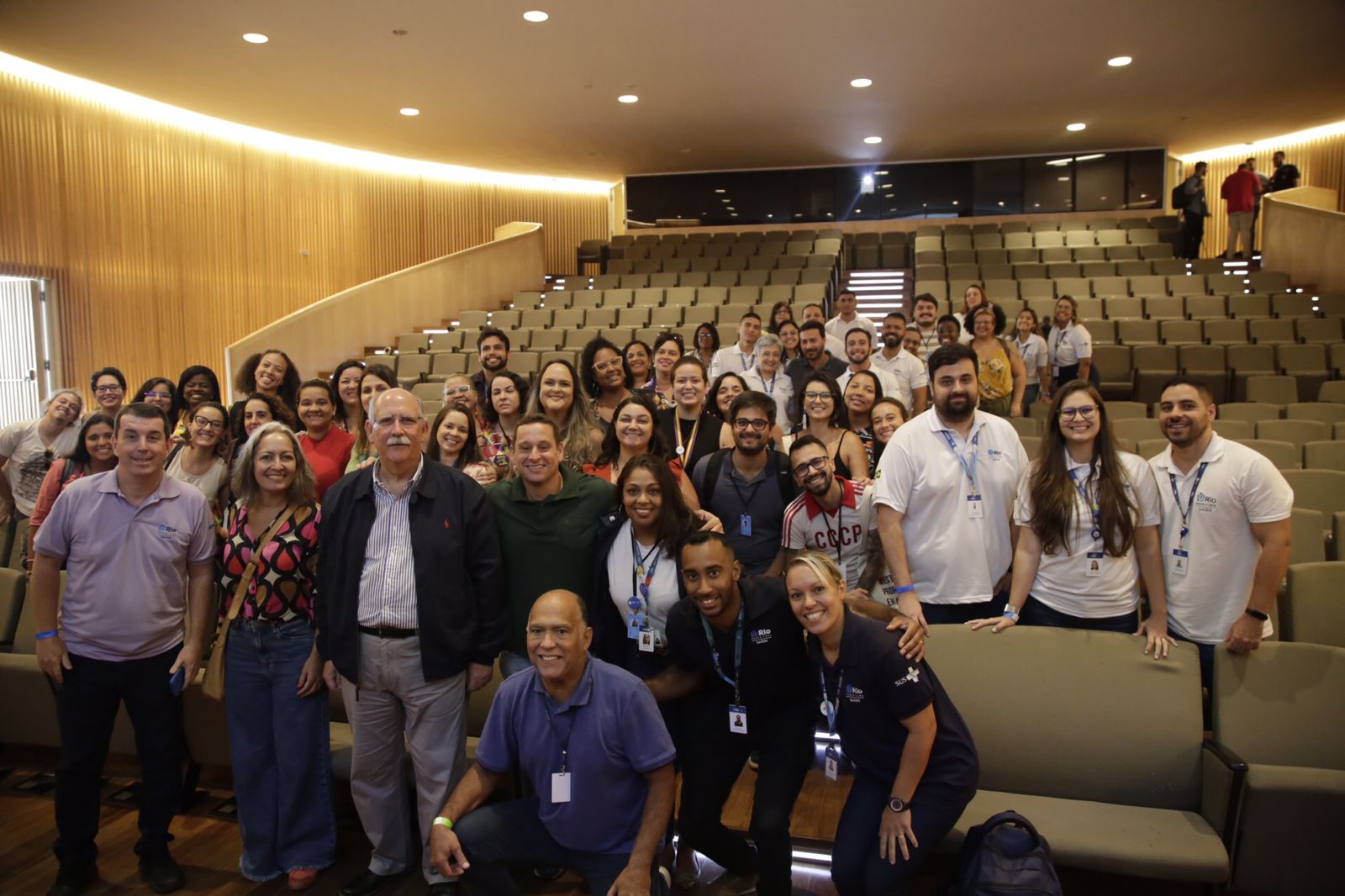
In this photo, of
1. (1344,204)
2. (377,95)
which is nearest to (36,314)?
(377,95)

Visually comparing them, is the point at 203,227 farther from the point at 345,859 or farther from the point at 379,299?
the point at 345,859

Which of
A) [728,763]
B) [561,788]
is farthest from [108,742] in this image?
[728,763]

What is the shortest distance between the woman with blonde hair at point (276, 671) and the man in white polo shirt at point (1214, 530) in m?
2.55

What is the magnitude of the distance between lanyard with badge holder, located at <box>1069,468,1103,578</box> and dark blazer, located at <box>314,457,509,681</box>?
171 centimetres

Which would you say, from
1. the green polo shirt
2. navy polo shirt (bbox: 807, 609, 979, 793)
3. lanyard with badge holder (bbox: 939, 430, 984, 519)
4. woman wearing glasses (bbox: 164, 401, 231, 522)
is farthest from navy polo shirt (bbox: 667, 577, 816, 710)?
woman wearing glasses (bbox: 164, 401, 231, 522)

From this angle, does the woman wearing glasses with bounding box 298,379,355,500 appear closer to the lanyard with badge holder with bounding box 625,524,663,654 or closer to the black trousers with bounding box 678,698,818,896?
the lanyard with badge holder with bounding box 625,524,663,654

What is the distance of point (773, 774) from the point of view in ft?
7.87

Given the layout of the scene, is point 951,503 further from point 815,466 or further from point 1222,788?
point 1222,788

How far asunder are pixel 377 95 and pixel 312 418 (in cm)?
686

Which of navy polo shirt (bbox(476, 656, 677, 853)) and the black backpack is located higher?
navy polo shirt (bbox(476, 656, 677, 853))

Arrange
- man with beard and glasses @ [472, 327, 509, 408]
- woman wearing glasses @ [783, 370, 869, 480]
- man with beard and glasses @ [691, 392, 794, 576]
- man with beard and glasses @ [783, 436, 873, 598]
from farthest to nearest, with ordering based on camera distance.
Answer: man with beard and glasses @ [472, 327, 509, 408] → woman wearing glasses @ [783, 370, 869, 480] → man with beard and glasses @ [691, 392, 794, 576] → man with beard and glasses @ [783, 436, 873, 598]

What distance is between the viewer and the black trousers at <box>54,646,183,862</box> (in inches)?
101

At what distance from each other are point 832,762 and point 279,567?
1.74 m

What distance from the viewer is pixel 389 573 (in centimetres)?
245
